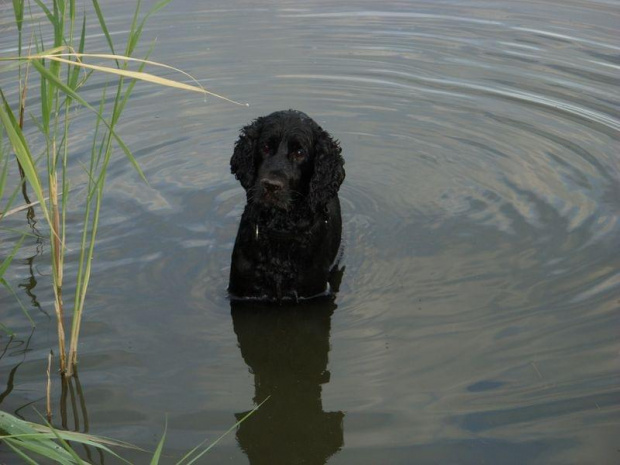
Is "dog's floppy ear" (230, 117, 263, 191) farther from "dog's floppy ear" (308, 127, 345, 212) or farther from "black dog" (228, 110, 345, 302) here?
"dog's floppy ear" (308, 127, 345, 212)

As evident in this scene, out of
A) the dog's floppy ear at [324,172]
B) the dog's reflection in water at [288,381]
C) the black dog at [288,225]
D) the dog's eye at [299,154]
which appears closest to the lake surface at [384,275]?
the dog's reflection in water at [288,381]

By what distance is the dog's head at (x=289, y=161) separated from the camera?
594 centimetres

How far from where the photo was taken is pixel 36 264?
6652 millimetres

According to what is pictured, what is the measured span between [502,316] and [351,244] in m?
1.63

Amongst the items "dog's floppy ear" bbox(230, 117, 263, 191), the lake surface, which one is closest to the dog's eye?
"dog's floppy ear" bbox(230, 117, 263, 191)

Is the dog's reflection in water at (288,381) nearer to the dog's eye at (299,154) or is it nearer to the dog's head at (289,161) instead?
the dog's head at (289,161)

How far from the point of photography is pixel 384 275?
21.1 feet

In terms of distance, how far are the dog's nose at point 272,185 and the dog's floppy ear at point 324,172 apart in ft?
1.32

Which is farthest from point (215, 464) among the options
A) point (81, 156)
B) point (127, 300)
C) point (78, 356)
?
point (81, 156)

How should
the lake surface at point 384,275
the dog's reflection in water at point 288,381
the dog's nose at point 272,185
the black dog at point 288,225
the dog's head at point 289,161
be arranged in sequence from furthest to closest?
the black dog at point 288,225 → the dog's head at point 289,161 → the dog's nose at point 272,185 → the lake surface at point 384,275 → the dog's reflection in water at point 288,381

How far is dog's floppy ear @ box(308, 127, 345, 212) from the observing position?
615 centimetres

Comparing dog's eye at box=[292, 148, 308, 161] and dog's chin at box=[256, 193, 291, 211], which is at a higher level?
dog's eye at box=[292, 148, 308, 161]

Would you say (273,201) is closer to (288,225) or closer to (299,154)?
(288,225)

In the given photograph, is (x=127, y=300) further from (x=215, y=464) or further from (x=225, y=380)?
(x=215, y=464)
